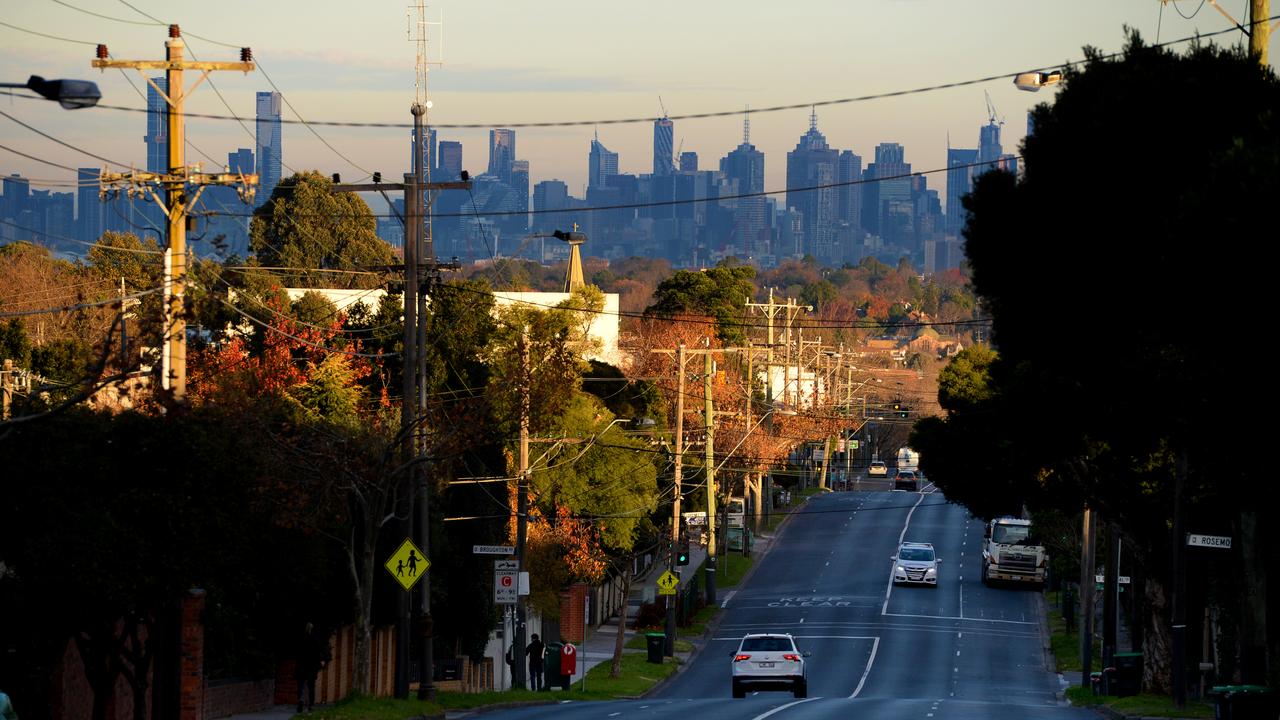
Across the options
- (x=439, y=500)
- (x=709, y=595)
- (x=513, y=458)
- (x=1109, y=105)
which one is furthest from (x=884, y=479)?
(x=1109, y=105)

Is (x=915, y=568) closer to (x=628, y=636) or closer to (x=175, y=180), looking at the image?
(x=628, y=636)

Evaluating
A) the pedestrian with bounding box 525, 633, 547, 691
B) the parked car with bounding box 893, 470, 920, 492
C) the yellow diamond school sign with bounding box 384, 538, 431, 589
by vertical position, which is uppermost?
the yellow diamond school sign with bounding box 384, 538, 431, 589

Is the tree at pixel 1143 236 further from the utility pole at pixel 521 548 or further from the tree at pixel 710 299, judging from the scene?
the tree at pixel 710 299

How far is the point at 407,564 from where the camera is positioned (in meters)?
29.1

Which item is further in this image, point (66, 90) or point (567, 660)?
point (567, 660)

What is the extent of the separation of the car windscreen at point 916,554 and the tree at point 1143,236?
40513 mm

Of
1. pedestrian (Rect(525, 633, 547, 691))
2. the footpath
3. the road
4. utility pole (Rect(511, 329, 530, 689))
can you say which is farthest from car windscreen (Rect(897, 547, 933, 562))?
utility pole (Rect(511, 329, 530, 689))

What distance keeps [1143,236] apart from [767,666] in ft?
69.4

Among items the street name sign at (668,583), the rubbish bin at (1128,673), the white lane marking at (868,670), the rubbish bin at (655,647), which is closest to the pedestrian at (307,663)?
the rubbish bin at (1128,673)

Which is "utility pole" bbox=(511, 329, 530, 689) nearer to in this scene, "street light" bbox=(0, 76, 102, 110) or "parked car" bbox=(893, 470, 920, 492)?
"street light" bbox=(0, 76, 102, 110)

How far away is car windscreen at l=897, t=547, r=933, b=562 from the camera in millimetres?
70188

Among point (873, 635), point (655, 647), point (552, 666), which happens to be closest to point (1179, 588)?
point (552, 666)

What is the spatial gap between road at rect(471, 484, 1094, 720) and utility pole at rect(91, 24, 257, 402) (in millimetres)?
9149

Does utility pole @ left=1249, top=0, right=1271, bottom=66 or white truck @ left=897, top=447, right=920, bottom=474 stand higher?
utility pole @ left=1249, top=0, right=1271, bottom=66
